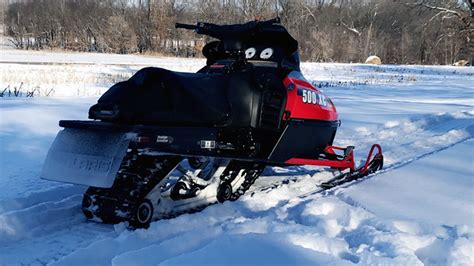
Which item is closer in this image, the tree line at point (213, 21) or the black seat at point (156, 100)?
the black seat at point (156, 100)

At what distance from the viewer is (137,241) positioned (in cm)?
302

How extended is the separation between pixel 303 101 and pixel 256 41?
1.89 feet

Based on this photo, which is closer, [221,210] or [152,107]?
[152,107]

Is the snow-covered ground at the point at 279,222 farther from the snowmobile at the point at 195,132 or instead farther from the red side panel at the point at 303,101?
the red side panel at the point at 303,101

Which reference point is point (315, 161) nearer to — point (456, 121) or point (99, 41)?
point (456, 121)

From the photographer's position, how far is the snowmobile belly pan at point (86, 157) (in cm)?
304

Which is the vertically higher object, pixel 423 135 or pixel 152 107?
pixel 152 107

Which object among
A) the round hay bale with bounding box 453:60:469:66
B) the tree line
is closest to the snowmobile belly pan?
the tree line

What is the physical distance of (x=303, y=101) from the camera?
4.00 meters

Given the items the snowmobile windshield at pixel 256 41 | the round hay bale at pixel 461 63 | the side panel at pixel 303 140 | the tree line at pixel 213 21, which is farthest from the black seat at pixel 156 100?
the round hay bale at pixel 461 63

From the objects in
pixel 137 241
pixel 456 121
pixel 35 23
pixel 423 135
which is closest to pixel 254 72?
pixel 137 241

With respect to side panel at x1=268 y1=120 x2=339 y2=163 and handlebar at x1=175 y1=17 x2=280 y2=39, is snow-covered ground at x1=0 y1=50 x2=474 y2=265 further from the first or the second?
handlebar at x1=175 y1=17 x2=280 y2=39

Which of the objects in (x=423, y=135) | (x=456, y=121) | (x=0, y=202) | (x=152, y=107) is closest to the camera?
(x=152, y=107)

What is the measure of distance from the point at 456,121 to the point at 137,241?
246 inches
